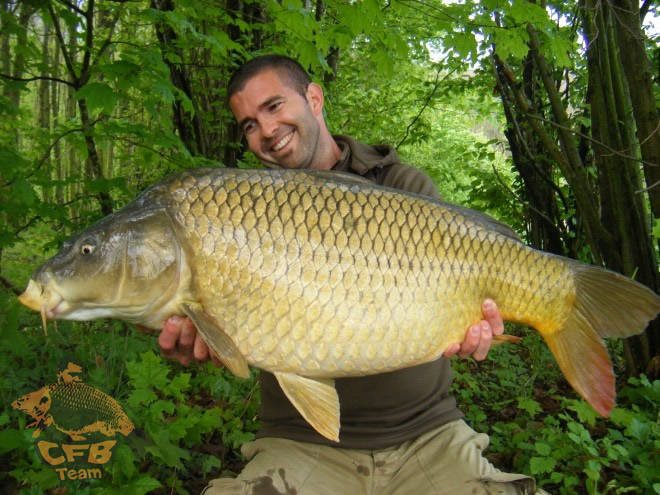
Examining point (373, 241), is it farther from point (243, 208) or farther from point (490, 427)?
point (490, 427)

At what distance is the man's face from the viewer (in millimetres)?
1934

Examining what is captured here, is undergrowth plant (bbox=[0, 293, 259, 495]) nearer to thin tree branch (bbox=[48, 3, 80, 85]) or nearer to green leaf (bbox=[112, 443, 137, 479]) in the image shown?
green leaf (bbox=[112, 443, 137, 479])

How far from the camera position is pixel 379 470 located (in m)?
1.57

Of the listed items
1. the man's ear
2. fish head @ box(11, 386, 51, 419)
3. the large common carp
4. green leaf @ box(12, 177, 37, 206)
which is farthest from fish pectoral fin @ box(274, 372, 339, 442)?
green leaf @ box(12, 177, 37, 206)

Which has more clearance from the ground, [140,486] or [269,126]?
[269,126]

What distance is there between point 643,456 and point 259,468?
1.32 meters

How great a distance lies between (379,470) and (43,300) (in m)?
1.05

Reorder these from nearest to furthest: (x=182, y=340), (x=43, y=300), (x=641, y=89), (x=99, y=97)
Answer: (x=43, y=300), (x=182, y=340), (x=99, y=97), (x=641, y=89)

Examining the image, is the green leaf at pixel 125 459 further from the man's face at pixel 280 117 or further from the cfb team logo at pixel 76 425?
the man's face at pixel 280 117

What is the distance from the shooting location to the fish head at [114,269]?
3.96ft

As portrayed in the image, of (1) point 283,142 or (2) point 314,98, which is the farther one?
(2) point 314,98

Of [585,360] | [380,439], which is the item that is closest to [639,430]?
[585,360]

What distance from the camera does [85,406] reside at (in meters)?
1.50

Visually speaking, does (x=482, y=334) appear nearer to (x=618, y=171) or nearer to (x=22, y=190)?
(x=618, y=171)
